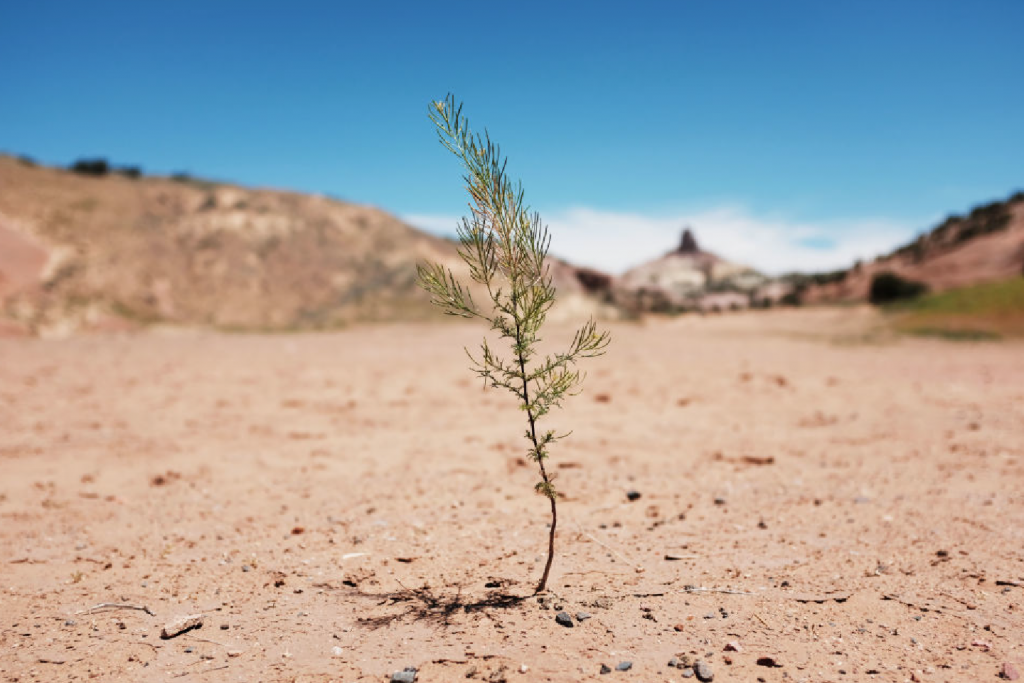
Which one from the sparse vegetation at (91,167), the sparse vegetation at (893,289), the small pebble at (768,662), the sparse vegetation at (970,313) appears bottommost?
the small pebble at (768,662)

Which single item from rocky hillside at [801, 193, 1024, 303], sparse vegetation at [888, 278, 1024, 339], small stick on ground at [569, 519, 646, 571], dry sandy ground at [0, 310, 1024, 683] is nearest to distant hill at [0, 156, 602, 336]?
sparse vegetation at [888, 278, 1024, 339]

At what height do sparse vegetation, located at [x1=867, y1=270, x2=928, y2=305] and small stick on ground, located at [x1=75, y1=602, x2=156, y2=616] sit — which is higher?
sparse vegetation, located at [x1=867, y1=270, x2=928, y2=305]

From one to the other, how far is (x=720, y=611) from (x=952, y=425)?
8.14 meters

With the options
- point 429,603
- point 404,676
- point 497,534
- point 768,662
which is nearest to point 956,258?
point 497,534

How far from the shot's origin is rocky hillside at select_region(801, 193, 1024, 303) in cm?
3847

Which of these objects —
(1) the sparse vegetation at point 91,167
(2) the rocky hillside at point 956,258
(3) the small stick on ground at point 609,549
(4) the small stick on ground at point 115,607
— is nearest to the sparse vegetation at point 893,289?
(2) the rocky hillside at point 956,258

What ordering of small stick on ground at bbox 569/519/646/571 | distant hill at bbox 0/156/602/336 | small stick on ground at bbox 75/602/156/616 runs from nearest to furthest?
small stick on ground at bbox 75/602/156/616, small stick on ground at bbox 569/519/646/571, distant hill at bbox 0/156/602/336

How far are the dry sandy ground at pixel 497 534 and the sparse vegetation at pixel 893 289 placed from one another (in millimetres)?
27700

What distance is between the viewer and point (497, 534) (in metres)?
6.23

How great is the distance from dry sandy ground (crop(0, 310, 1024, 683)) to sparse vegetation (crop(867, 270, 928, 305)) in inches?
1091

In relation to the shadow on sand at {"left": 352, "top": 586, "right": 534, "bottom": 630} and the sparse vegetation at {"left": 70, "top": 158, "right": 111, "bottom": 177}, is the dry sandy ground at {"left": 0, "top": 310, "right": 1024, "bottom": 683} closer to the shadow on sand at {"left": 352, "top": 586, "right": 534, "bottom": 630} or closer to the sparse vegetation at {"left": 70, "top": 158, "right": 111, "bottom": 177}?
the shadow on sand at {"left": 352, "top": 586, "right": 534, "bottom": 630}

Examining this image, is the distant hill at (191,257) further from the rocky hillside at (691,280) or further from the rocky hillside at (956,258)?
the rocky hillside at (956,258)

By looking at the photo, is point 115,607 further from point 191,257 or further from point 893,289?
point 893,289

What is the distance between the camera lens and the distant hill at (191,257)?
94.1 ft
